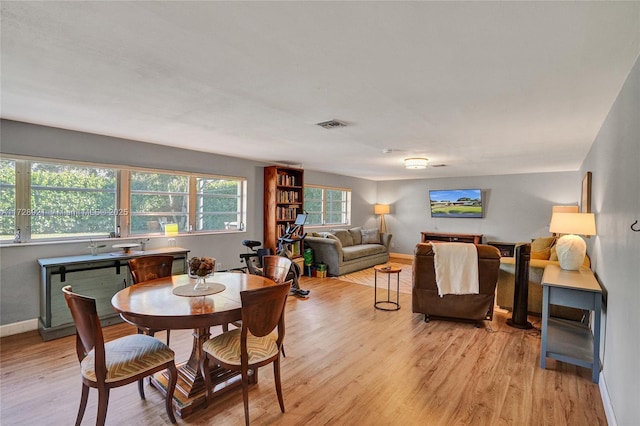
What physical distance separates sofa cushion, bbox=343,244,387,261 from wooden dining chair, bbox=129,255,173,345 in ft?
13.0

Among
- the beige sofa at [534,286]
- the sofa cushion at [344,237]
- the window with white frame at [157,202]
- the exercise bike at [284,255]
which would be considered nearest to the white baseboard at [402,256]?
the sofa cushion at [344,237]

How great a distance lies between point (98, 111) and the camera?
9.94ft

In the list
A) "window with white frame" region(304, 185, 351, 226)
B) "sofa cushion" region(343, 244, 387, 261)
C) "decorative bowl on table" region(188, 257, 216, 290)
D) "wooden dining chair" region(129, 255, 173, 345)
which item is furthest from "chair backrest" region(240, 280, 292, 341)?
"window with white frame" region(304, 185, 351, 226)

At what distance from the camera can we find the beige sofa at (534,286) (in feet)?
12.3

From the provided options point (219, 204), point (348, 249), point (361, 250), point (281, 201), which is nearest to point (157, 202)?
point (219, 204)

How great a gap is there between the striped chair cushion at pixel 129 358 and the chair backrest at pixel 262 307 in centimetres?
60

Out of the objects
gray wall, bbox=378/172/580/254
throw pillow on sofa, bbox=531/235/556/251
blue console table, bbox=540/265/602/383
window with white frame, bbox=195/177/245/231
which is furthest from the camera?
gray wall, bbox=378/172/580/254

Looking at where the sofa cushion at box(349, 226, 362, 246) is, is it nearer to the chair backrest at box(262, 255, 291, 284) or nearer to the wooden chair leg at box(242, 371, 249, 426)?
the chair backrest at box(262, 255, 291, 284)

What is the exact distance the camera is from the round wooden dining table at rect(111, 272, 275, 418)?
6.34 feet

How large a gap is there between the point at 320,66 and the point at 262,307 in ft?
5.27

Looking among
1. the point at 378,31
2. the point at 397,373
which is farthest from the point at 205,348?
the point at 378,31

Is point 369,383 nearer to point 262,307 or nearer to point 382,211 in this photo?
point 262,307

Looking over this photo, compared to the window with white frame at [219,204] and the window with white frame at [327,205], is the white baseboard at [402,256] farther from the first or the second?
the window with white frame at [219,204]

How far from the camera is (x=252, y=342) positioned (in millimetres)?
2221
